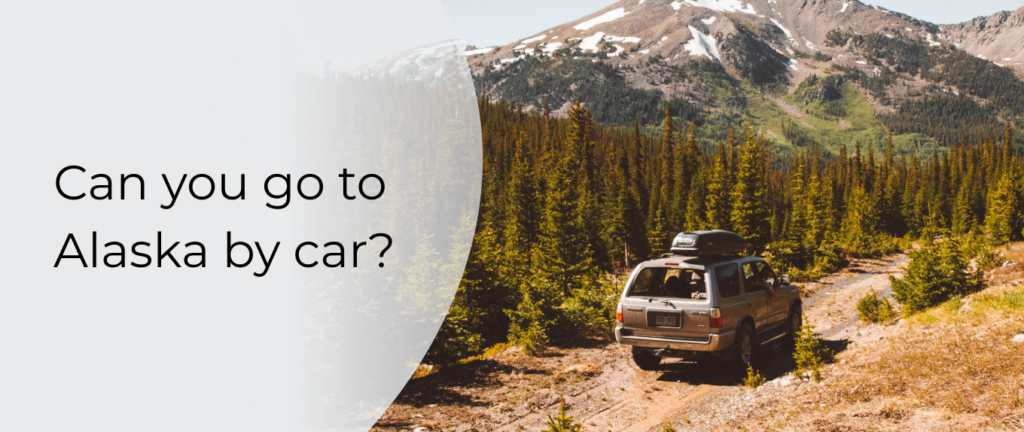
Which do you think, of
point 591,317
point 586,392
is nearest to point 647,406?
point 586,392

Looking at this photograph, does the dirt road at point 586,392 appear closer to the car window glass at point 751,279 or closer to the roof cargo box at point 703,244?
the car window glass at point 751,279

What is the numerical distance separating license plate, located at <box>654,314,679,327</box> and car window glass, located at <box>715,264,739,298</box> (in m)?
0.84

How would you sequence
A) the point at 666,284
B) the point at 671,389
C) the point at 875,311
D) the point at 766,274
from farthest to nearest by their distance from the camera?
the point at 875,311
the point at 766,274
the point at 666,284
the point at 671,389

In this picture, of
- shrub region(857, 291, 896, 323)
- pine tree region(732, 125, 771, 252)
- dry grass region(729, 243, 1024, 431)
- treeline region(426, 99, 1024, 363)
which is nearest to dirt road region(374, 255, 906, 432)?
dry grass region(729, 243, 1024, 431)

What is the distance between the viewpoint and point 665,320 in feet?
29.7

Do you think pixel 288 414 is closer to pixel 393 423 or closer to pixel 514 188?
pixel 393 423

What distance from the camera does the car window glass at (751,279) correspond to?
32.4 ft

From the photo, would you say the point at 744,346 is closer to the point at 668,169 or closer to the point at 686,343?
the point at 686,343

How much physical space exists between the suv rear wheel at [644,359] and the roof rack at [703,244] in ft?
6.25

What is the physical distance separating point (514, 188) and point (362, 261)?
25297mm

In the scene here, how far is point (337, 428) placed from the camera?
866cm

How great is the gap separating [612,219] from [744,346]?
4598 cm

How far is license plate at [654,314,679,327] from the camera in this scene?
898cm

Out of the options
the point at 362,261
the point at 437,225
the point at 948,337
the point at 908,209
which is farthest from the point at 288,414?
the point at 908,209
